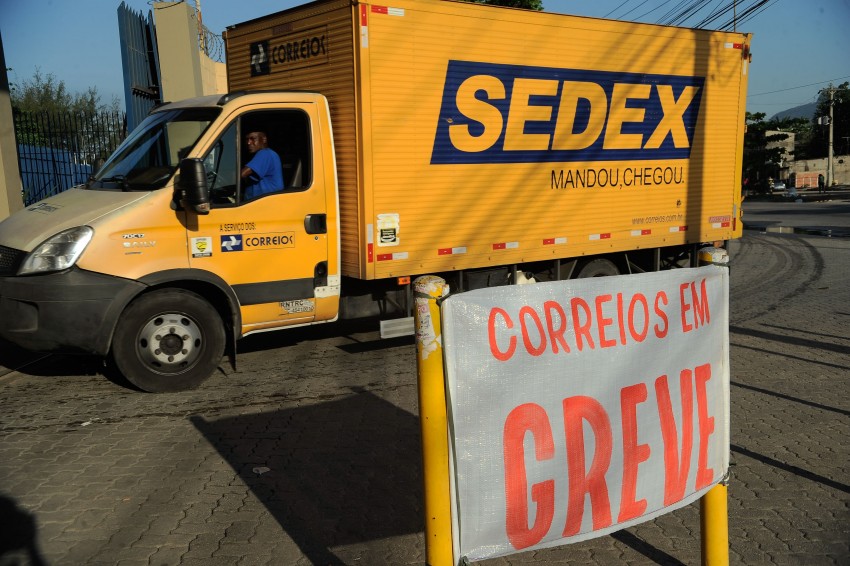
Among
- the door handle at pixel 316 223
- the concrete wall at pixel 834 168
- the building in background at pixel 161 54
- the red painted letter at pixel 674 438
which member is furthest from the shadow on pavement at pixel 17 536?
the concrete wall at pixel 834 168

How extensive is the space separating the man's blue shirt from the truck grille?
196 centimetres

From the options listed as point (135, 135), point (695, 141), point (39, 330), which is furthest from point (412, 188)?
point (695, 141)

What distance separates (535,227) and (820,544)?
17.2 feet

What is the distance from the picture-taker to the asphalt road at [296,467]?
13.6 ft

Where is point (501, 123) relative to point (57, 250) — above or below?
above

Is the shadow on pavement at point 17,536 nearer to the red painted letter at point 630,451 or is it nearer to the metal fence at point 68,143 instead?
the red painted letter at point 630,451

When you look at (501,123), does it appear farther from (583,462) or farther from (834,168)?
(834,168)

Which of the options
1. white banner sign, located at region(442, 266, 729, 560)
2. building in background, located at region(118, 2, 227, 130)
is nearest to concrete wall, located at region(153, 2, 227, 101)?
building in background, located at region(118, 2, 227, 130)

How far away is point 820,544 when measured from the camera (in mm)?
4141

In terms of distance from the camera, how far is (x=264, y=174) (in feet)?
24.2

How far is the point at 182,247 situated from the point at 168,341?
2.79 ft

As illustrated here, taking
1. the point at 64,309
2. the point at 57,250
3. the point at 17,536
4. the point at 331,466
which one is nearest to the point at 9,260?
the point at 57,250

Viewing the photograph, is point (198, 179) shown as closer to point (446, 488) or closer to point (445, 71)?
point (445, 71)

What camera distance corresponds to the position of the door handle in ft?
24.7
